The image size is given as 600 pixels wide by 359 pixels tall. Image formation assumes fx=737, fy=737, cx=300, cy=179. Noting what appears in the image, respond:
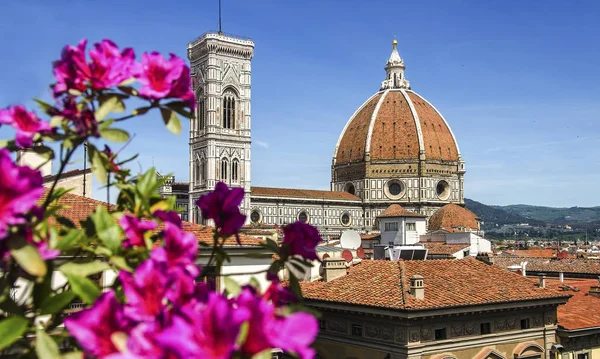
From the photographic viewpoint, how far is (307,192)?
111 meters

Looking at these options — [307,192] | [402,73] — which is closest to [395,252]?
[307,192]

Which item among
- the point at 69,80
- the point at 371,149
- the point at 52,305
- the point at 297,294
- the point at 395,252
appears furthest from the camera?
the point at 371,149

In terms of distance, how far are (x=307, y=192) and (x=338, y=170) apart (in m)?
17.7

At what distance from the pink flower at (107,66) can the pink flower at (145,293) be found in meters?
0.81

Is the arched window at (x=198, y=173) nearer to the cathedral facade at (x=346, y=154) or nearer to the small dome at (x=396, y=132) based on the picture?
the cathedral facade at (x=346, y=154)

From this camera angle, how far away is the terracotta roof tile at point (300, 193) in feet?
347

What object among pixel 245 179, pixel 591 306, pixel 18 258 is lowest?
pixel 591 306

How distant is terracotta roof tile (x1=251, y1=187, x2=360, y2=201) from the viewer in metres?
106

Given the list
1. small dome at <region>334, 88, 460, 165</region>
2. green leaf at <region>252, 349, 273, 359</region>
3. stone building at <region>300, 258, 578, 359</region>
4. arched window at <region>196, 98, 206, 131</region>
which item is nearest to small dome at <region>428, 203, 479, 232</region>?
small dome at <region>334, 88, 460, 165</region>

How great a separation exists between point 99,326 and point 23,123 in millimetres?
1166

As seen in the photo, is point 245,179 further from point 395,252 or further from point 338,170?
point 395,252

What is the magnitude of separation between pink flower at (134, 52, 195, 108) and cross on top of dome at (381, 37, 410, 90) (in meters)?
131

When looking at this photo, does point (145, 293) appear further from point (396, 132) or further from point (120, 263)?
point (396, 132)

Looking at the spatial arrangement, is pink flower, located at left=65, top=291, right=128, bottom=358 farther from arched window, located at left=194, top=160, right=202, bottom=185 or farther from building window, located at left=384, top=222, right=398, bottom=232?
arched window, located at left=194, top=160, right=202, bottom=185
